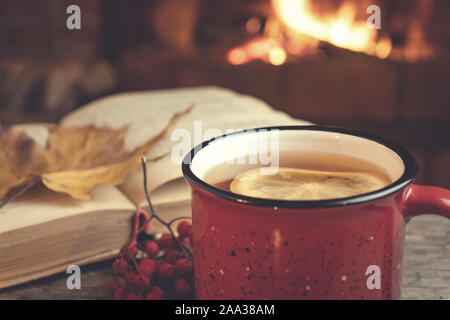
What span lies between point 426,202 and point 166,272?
0.72 feet

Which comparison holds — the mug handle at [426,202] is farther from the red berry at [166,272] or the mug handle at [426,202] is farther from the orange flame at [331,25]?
the orange flame at [331,25]

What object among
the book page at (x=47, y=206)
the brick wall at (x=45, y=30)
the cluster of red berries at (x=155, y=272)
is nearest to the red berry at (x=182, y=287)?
the cluster of red berries at (x=155, y=272)

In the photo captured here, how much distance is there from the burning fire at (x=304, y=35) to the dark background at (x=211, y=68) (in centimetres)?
4

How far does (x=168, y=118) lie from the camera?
0.74 meters

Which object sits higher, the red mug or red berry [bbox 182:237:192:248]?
the red mug

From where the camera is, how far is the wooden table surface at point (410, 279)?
47cm

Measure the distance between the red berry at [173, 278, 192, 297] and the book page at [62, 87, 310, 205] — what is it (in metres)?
0.12

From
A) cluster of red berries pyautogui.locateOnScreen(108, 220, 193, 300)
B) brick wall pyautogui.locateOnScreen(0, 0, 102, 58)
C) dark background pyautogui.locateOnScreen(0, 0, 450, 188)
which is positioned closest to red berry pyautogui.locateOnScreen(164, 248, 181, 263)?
cluster of red berries pyautogui.locateOnScreen(108, 220, 193, 300)

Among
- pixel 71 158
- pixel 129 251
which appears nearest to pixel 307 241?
pixel 129 251

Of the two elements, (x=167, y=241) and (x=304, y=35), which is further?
(x=304, y=35)

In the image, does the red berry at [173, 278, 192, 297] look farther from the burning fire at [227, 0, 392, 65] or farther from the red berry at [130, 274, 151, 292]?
the burning fire at [227, 0, 392, 65]

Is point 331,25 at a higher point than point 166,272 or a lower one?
higher

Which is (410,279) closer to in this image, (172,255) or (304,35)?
(172,255)

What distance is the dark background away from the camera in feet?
5.04
